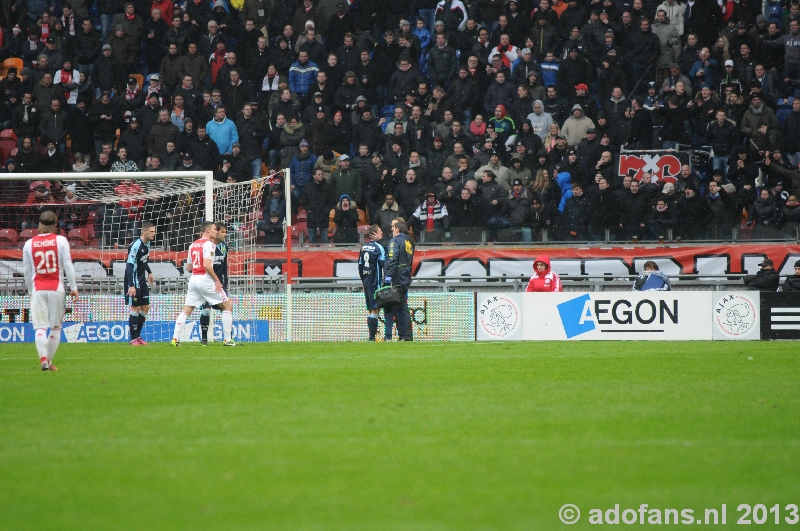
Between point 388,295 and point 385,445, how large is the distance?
12.0 metres

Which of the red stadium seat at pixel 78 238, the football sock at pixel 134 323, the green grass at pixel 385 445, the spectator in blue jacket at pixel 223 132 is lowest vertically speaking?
the green grass at pixel 385 445

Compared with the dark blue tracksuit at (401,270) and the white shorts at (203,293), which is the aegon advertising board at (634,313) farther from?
the white shorts at (203,293)

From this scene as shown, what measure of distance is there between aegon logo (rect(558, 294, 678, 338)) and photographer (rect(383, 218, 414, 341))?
286 centimetres

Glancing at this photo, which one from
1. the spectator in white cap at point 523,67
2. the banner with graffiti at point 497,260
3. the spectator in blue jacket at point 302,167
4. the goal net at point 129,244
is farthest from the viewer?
the spectator in white cap at point 523,67

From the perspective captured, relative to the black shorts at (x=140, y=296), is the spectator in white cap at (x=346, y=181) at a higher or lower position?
higher

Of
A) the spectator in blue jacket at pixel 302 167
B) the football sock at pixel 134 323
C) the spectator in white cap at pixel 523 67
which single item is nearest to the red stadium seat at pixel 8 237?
the football sock at pixel 134 323

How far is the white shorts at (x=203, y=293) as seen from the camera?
639 inches

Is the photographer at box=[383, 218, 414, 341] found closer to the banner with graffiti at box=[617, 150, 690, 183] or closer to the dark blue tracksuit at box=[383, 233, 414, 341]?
the dark blue tracksuit at box=[383, 233, 414, 341]

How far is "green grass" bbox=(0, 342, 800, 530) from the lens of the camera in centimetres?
493

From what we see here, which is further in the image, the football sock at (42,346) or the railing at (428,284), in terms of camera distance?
the railing at (428,284)

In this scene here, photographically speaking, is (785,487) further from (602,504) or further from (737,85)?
(737,85)

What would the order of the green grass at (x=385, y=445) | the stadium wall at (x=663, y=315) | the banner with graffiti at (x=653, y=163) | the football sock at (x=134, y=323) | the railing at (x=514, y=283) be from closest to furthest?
the green grass at (x=385, y=445) → the football sock at (x=134, y=323) → the stadium wall at (x=663, y=315) → the railing at (x=514, y=283) → the banner with graffiti at (x=653, y=163)

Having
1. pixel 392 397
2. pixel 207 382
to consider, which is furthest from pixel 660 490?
pixel 207 382

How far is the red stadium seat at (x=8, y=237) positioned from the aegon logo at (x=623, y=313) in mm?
11271
